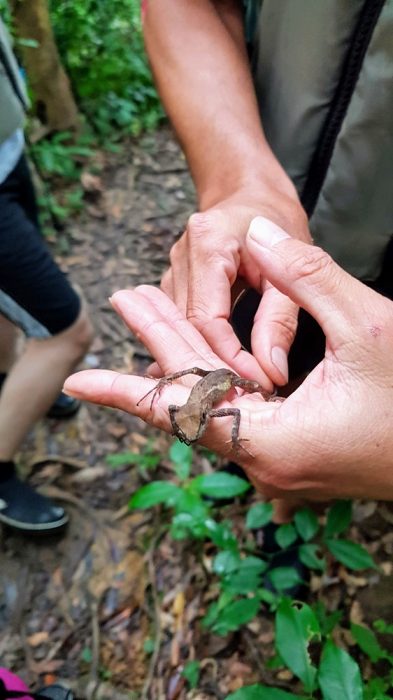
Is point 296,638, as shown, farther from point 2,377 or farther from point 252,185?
point 2,377

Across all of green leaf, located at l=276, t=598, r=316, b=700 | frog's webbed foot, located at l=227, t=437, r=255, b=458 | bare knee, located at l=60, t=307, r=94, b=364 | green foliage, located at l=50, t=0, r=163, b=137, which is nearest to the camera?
frog's webbed foot, located at l=227, t=437, r=255, b=458

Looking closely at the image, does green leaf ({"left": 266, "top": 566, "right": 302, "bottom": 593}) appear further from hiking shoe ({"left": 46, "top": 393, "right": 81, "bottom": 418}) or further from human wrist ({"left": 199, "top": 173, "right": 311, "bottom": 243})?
hiking shoe ({"left": 46, "top": 393, "right": 81, "bottom": 418})

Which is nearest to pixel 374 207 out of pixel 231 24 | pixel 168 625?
pixel 231 24

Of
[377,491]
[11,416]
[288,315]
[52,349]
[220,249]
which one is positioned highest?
[220,249]

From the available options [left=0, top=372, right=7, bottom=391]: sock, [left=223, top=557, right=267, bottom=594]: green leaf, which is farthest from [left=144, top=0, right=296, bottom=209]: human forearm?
[left=0, top=372, right=7, bottom=391]: sock

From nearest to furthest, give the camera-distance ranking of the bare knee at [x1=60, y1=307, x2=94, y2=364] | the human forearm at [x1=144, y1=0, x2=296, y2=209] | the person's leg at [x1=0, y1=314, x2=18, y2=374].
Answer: the human forearm at [x1=144, y1=0, x2=296, y2=209] < the bare knee at [x1=60, y1=307, x2=94, y2=364] < the person's leg at [x1=0, y1=314, x2=18, y2=374]

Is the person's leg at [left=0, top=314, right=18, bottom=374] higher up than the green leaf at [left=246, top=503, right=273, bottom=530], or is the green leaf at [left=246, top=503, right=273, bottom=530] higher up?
the person's leg at [left=0, top=314, right=18, bottom=374]

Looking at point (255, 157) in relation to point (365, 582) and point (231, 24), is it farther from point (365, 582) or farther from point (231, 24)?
point (365, 582)
